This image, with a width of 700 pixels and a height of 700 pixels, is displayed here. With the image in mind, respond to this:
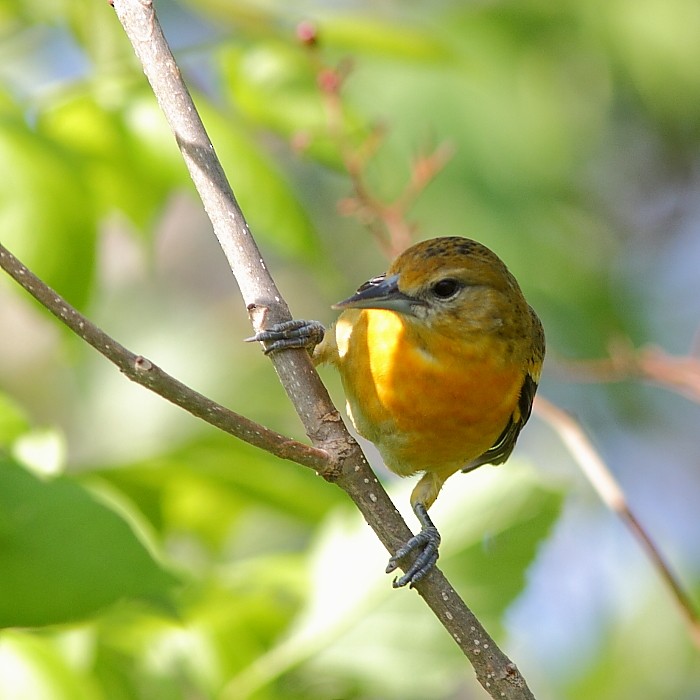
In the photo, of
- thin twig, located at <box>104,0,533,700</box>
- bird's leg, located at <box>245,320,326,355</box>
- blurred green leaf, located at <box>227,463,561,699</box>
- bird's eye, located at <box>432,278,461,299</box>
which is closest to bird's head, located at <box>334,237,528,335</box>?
bird's eye, located at <box>432,278,461,299</box>

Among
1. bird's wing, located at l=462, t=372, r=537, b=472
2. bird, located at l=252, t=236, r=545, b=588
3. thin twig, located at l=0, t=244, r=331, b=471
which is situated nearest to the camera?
thin twig, located at l=0, t=244, r=331, b=471

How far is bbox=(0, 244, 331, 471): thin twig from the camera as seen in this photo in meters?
2.04

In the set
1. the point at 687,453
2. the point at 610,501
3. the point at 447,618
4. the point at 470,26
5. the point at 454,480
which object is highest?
the point at 470,26

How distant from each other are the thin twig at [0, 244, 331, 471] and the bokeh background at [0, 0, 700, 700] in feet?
1.23

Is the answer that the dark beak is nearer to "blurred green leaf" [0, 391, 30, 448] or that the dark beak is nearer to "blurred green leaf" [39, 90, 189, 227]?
"blurred green leaf" [39, 90, 189, 227]

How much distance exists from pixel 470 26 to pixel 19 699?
4.35 metres

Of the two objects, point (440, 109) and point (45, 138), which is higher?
point (440, 109)

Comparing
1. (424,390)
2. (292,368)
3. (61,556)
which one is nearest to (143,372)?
(61,556)

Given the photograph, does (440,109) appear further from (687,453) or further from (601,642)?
(687,453)

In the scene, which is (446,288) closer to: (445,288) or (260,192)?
(445,288)

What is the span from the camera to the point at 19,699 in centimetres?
272

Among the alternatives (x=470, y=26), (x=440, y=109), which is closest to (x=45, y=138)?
(x=440, y=109)

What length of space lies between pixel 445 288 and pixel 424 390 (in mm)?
359

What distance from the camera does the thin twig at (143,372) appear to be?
2035 millimetres
